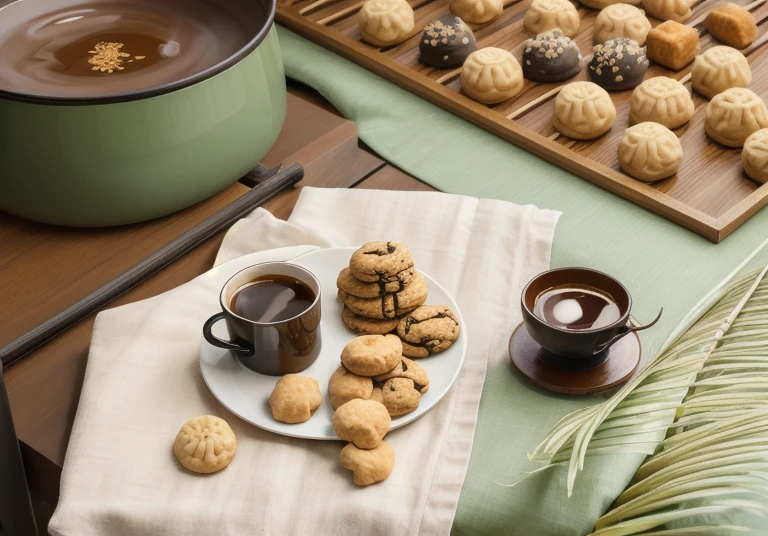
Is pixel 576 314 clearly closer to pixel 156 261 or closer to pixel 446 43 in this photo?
pixel 156 261

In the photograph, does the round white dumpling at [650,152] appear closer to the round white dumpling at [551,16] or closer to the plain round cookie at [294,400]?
the round white dumpling at [551,16]

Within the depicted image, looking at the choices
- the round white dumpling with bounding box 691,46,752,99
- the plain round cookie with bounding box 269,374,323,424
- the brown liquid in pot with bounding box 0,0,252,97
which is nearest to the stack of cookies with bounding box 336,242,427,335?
the plain round cookie with bounding box 269,374,323,424

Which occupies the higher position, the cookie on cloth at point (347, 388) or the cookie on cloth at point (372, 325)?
the cookie on cloth at point (347, 388)

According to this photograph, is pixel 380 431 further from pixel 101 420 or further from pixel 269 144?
pixel 269 144

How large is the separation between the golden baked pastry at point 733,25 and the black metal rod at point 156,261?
77 centimetres

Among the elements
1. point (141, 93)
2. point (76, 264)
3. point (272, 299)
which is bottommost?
point (76, 264)

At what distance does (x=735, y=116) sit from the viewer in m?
1.31

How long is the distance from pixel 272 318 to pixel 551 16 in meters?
0.84

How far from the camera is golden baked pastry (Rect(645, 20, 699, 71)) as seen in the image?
1480 millimetres

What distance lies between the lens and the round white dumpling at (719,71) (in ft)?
4.64

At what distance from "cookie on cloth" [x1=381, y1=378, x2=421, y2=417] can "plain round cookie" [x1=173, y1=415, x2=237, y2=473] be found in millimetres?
148

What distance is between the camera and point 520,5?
1672 mm

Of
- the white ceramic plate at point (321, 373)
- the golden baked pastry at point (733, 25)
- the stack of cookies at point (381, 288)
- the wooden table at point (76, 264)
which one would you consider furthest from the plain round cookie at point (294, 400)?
the golden baked pastry at point (733, 25)

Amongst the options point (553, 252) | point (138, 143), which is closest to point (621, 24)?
Result: point (553, 252)
